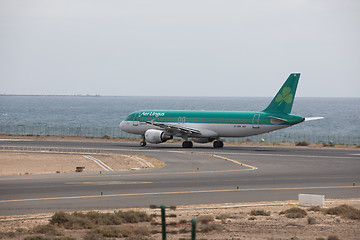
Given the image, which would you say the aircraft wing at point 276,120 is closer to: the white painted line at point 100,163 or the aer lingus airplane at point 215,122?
the aer lingus airplane at point 215,122

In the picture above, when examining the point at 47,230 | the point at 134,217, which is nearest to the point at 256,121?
the point at 134,217

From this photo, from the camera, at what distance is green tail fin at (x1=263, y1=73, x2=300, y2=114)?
200 ft

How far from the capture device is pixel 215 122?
6525 centimetres

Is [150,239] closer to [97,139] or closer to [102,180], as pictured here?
[102,180]

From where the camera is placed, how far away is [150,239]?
18.7m

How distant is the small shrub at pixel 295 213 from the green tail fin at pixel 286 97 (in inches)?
1456

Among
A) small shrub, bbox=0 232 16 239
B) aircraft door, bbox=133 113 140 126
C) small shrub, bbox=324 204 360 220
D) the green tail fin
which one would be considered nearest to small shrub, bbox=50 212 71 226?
small shrub, bbox=0 232 16 239

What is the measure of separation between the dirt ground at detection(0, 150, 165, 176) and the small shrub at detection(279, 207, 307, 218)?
22.3 meters

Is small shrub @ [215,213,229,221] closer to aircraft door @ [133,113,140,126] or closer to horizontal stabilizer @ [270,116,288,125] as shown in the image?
horizontal stabilizer @ [270,116,288,125]

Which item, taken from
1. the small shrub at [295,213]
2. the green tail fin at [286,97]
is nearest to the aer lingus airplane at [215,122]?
the green tail fin at [286,97]

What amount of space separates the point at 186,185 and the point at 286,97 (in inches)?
1175

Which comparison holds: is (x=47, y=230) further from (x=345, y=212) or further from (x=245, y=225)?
(x=345, y=212)

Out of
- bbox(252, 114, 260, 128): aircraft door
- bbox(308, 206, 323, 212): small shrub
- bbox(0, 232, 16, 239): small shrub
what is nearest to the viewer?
bbox(0, 232, 16, 239): small shrub

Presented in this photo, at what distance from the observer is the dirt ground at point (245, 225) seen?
64.5ft
